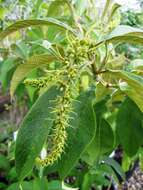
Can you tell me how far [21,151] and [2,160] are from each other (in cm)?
144

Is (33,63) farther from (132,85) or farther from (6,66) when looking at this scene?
(6,66)

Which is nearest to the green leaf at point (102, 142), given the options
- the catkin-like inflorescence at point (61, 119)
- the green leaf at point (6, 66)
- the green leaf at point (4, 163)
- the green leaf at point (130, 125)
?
the green leaf at point (130, 125)

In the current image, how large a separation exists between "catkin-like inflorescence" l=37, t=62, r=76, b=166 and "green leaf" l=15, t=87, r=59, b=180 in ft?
0.35

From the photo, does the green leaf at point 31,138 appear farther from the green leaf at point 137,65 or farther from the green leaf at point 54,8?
the green leaf at point 54,8

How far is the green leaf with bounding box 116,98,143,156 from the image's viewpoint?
855 mm

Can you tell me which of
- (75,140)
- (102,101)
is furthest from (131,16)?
(75,140)

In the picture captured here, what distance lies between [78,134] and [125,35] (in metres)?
0.17

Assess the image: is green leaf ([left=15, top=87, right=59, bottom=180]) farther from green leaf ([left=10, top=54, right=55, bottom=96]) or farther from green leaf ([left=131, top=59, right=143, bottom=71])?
green leaf ([left=131, top=59, right=143, bottom=71])

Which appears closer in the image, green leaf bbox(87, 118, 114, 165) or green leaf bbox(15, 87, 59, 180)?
green leaf bbox(15, 87, 59, 180)

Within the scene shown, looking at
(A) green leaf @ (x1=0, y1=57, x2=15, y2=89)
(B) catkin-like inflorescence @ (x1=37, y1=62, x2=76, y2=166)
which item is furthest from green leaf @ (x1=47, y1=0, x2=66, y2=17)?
(B) catkin-like inflorescence @ (x1=37, y1=62, x2=76, y2=166)

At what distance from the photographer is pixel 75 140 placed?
69cm

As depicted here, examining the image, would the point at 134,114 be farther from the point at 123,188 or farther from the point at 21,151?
the point at 123,188

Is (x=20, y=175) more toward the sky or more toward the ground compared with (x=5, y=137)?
more toward the sky

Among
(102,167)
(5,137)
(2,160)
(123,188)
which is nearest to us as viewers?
(102,167)
